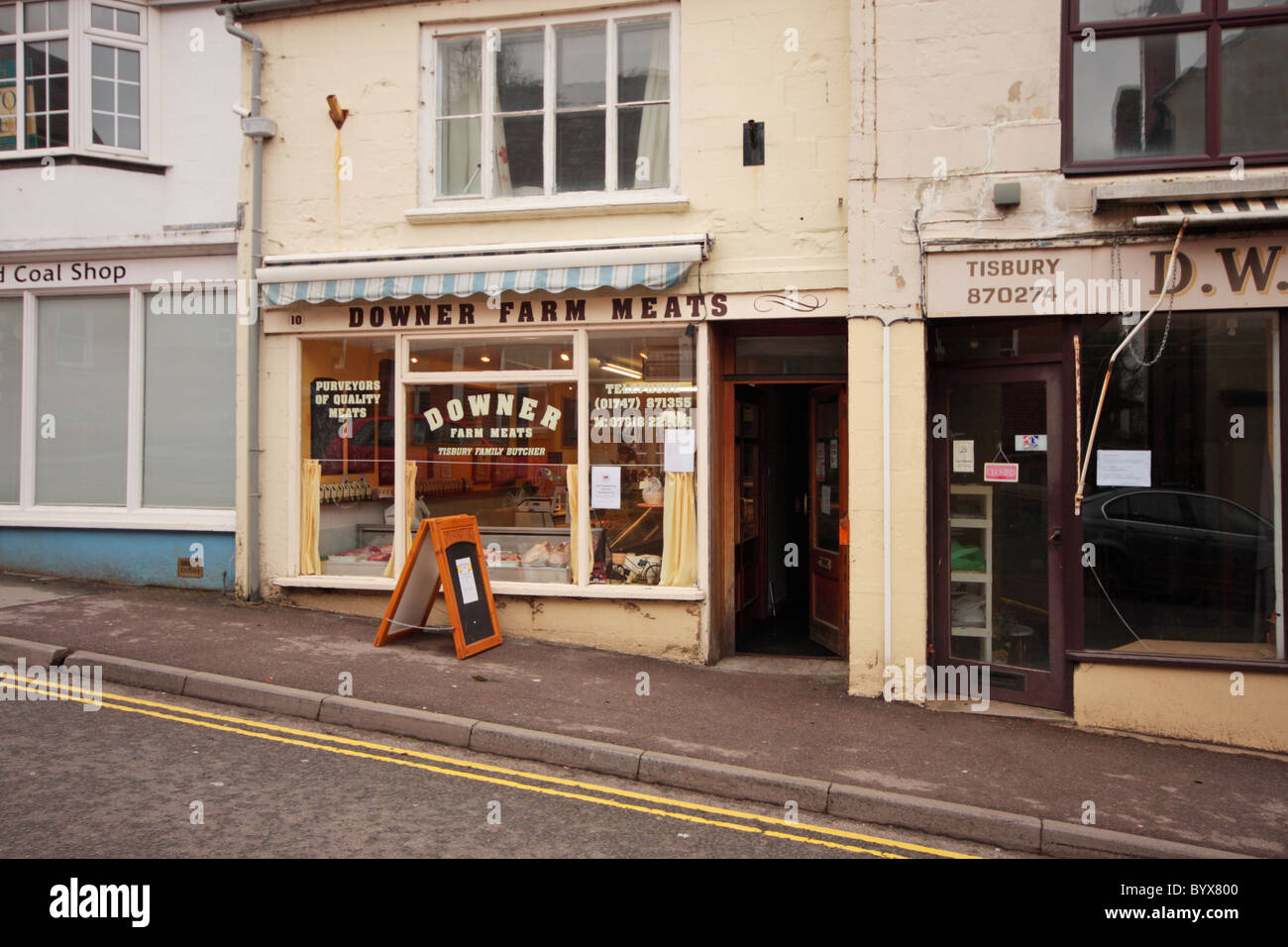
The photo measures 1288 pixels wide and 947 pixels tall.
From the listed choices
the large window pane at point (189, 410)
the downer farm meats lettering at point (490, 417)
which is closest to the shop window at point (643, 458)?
the downer farm meats lettering at point (490, 417)

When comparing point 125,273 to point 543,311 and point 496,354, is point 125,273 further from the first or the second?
point 543,311

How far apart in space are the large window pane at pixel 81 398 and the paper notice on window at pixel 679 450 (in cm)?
638

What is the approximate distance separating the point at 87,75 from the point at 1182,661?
487 inches

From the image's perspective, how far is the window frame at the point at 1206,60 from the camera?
7.17m

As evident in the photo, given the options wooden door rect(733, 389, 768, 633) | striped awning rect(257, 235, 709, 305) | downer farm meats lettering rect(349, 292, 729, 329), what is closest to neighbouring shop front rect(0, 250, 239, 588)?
striped awning rect(257, 235, 709, 305)

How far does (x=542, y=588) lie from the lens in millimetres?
9000

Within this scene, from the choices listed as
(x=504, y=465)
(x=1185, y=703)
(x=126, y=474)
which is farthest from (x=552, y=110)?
(x=1185, y=703)

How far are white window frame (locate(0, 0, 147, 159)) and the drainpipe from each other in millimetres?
1640

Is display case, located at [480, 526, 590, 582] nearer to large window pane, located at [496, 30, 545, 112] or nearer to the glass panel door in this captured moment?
the glass panel door

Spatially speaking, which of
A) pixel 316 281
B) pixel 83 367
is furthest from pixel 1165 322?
pixel 83 367

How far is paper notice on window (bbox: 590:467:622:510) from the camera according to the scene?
9023 millimetres

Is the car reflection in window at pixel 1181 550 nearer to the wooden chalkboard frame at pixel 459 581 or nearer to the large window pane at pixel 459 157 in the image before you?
the wooden chalkboard frame at pixel 459 581

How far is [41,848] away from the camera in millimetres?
4395
